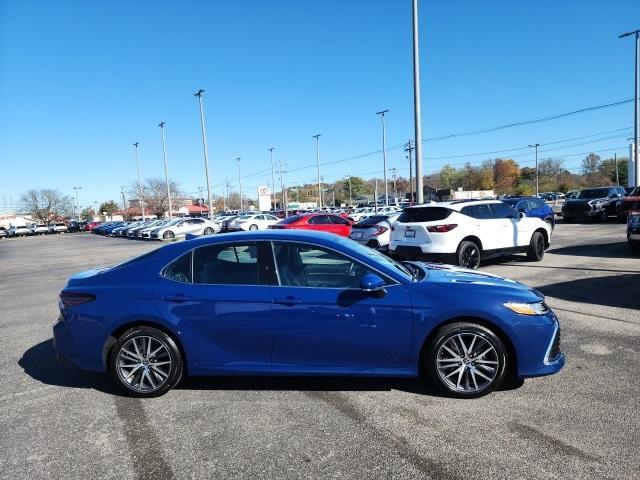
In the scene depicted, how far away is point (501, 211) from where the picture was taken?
1110cm

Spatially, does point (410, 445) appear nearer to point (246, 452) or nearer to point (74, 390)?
point (246, 452)

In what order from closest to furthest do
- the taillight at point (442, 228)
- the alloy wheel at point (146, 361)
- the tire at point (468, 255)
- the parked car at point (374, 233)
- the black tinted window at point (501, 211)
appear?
the alloy wheel at point (146, 361) < the taillight at point (442, 228) < the tire at point (468, 255) < the black tinted window at point (501, 211) < the parked car at point (374, 233)

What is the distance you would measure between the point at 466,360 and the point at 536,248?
9.00m

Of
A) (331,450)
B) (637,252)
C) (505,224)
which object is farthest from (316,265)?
(637,252)

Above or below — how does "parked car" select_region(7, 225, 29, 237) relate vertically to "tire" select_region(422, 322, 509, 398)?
below

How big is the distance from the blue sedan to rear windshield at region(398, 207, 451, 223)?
5959 millimetres

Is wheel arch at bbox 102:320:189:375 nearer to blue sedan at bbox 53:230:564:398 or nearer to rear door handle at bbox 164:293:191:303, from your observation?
blue sedan at bbox 53:230:564:398

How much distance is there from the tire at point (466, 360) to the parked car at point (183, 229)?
31.2 m

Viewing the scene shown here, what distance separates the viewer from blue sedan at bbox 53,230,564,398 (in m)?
3.93

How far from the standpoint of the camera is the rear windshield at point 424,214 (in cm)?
1018

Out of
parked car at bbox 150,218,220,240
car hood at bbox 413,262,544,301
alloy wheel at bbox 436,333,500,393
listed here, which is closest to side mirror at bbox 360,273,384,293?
car hood at bbox 413,262,544,301

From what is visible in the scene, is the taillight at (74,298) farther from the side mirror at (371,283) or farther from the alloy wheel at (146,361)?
the side mirror at (371,283)

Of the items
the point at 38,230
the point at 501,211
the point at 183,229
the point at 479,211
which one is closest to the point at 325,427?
the point at 479,211

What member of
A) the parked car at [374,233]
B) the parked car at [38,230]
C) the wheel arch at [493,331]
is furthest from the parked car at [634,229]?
the parked car at [38,230]
